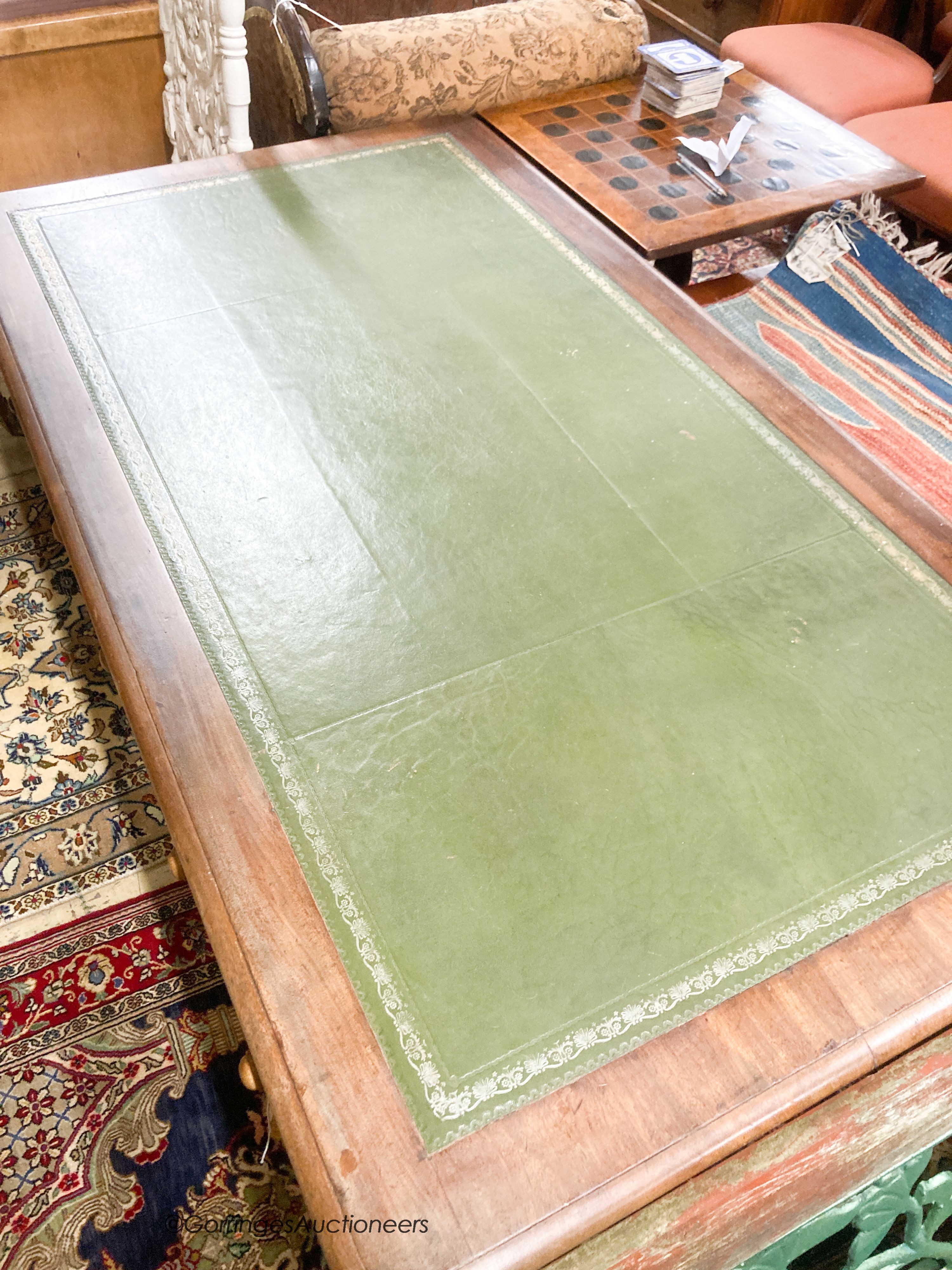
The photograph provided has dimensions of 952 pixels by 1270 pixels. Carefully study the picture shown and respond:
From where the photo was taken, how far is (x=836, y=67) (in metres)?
3.42

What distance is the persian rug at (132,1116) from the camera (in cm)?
150

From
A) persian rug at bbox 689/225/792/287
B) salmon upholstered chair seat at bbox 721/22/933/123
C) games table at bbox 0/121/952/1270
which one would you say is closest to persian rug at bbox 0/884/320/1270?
games table at bbox 0/121/952/1270

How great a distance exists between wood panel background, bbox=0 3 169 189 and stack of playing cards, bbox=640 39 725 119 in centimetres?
162

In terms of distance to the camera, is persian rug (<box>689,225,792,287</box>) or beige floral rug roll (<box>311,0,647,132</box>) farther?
persian rug (<box>689,225,792,287</box>)

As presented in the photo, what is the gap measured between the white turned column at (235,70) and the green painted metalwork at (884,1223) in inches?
92.1

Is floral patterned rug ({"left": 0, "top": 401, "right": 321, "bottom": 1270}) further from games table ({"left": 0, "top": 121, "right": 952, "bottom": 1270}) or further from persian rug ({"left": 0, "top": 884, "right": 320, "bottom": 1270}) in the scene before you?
games table ({"left": 0, "top": 121, "right": 952, "bottom": 1270})

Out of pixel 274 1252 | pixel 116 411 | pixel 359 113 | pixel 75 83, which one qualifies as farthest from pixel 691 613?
pixel 75 83

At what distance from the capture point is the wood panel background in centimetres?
307

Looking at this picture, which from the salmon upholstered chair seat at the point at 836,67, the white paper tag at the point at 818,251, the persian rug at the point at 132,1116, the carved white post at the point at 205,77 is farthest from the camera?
the salmon upholstered chair seat at the point at 836,67

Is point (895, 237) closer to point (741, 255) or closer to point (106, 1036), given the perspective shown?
point (741, 255)

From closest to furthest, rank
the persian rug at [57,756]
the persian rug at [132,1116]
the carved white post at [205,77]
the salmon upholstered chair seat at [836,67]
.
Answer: the persian rug at [132,1116], the persian rug at [57,756], the carved white post at [205,77], the salmon upholstered chair seat at [836,67]

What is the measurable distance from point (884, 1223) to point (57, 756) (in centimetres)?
168

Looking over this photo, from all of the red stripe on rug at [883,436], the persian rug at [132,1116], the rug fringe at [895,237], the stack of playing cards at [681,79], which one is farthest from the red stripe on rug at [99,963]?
the stack of playing cards at [681,79]

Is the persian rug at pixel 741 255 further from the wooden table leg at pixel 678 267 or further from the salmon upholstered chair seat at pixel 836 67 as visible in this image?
the wooden table leg at pixel 678 267
